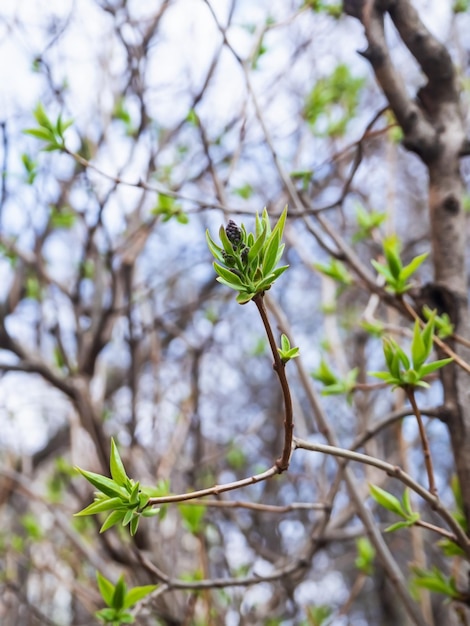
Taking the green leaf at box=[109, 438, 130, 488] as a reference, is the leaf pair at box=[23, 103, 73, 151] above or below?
above

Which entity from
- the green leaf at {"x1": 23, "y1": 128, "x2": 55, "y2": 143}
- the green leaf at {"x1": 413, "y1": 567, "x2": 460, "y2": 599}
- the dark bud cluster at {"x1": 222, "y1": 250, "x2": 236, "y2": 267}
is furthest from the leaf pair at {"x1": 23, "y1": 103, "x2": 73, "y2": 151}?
the green leaf at {"x1": 413, "y1": 567, "x2": 460, "y2": 599}

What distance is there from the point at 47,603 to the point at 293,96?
187cm

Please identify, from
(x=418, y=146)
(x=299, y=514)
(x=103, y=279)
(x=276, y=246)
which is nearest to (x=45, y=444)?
(x=299, y=514)

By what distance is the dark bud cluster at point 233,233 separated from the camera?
400 millimetres

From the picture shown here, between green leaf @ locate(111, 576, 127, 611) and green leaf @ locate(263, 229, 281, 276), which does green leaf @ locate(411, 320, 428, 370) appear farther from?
green leaf @ locate(111, 576, 127, 611)

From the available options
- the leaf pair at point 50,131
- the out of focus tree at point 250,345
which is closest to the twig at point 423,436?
the out of focus tree at point 250,345

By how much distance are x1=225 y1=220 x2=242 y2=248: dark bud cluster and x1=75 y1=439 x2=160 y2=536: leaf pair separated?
174 mm

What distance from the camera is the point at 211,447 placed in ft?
6.97

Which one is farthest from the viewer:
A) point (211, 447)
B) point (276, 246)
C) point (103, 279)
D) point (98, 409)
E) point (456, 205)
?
point (211, 447)

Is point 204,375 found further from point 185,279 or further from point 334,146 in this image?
point 334,146

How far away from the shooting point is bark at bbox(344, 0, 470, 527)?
77cm

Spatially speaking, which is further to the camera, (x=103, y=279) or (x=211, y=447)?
(x=211, y=447)

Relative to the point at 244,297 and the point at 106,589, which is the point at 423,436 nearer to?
the point at 244,297

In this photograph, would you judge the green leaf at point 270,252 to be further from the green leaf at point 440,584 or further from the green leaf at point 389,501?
the green leaf at point 440,584
